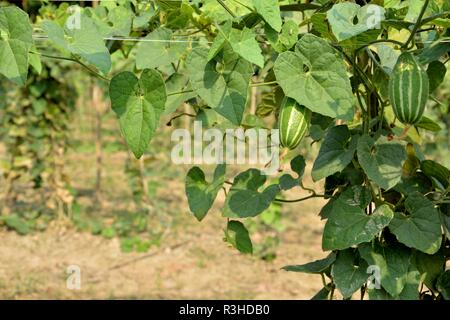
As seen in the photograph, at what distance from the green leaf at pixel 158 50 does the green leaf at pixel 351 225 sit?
1.14 ft

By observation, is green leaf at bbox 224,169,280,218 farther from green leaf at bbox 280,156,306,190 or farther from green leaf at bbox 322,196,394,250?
green leaf at bbox 322,196,394,250

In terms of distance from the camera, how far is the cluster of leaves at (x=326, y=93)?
946 mm

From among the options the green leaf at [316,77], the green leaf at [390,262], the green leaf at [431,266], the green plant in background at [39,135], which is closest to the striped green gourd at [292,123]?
the green leaf at [316,77]

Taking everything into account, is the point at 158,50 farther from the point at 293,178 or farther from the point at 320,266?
the point at 320,266

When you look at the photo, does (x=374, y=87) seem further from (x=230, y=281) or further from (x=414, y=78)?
(x=230, y=281)

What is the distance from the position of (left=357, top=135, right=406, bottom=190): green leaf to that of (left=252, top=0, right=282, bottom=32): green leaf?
0.82 ft

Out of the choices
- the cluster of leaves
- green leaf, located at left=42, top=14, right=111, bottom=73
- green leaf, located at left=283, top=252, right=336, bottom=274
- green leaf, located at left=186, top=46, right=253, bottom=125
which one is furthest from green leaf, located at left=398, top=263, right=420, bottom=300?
green leaf, located at left=42, top=14, right=111, bottom=73

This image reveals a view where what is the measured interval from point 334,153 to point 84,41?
43cm

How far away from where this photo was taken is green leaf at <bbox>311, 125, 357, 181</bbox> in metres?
1.09

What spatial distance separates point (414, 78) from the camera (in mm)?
909

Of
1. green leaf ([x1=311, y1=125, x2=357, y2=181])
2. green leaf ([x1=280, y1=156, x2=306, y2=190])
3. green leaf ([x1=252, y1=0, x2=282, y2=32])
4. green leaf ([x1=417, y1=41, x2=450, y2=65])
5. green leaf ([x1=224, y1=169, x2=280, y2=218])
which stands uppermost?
green leaf ([x1=252, y1=0, x2=282, y2=32])

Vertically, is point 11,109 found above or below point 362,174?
above
